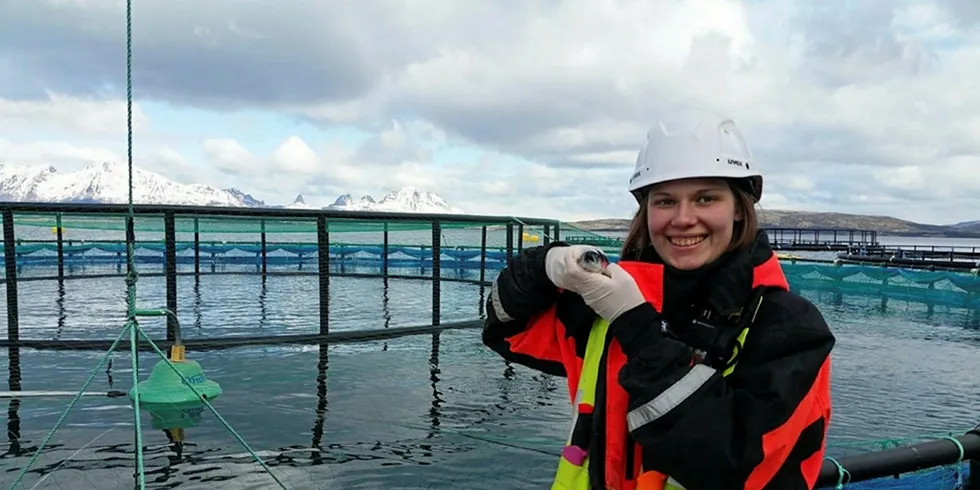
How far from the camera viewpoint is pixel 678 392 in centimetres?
141

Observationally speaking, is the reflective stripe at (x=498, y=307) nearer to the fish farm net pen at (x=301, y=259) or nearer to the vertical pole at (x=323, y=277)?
the fish farm net pen at (x=301, y=259)

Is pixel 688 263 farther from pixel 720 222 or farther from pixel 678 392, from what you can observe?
pixel 678 392

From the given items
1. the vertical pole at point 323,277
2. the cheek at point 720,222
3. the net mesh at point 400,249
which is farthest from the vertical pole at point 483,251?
the cheek at point 720,222

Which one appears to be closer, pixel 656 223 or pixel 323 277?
pixel 656 223

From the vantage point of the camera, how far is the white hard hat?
1.65m

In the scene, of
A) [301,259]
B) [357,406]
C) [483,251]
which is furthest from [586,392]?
[301,259]

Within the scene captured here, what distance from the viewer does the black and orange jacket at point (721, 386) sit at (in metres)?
1.39

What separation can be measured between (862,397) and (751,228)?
7657 mm

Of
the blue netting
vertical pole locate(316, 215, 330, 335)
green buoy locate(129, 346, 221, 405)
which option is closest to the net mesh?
vertical pole locate(316, 215, 330, 335)

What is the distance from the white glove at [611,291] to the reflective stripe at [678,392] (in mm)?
211

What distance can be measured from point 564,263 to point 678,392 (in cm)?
Answer: 42

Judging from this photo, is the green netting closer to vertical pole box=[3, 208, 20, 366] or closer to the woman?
vertical pole box=[3, 208, 20, 366]

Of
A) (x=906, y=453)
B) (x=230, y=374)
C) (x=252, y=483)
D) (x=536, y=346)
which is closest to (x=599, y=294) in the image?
(x=536, y=346)

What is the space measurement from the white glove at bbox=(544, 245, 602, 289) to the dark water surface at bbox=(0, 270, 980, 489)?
3495mm
